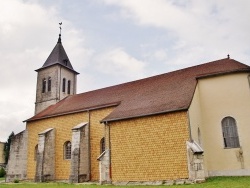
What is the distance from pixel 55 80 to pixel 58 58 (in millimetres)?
2831

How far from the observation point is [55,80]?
2844 cm

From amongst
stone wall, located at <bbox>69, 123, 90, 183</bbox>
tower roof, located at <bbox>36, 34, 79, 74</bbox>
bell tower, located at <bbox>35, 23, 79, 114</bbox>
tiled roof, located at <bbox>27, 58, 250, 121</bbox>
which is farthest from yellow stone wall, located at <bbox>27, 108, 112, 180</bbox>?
tower roof, located at <bbox>36, 34, 79, 74</bbox>

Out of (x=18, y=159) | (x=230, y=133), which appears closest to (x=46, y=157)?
(x=18, y=159)

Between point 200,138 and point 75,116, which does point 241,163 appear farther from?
point 75,116

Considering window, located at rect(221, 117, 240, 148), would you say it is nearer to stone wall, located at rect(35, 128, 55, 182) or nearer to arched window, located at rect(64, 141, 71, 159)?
arched window, located at rect(64, 141, 71, 159)

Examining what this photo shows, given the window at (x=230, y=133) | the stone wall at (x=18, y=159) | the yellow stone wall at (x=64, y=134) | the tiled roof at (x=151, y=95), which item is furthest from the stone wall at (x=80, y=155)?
the window at (x=230, y=133)

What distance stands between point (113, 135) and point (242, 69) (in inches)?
374

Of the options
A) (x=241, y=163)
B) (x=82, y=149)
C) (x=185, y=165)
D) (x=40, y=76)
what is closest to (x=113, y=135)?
(x=82, y=149)

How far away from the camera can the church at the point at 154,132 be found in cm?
1480

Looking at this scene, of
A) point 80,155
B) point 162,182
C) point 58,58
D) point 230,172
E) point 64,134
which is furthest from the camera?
point 58,58

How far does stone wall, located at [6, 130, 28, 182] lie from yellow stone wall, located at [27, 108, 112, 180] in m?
0.49

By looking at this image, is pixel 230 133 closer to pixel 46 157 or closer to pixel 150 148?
pixel 150 148

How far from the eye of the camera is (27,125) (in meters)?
24.8

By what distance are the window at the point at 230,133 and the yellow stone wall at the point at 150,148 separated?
12.4 feet
